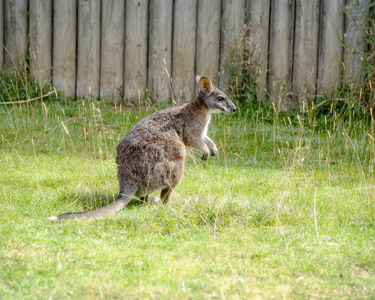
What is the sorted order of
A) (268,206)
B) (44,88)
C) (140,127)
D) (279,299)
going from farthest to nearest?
(44,88) → (140,127) → (268,206) → (279,299)

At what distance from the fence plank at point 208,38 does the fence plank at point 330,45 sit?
5.15ft

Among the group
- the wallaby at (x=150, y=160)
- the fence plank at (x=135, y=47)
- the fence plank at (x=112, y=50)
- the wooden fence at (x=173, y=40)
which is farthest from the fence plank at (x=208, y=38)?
the wallaby at (x=150, y=160)

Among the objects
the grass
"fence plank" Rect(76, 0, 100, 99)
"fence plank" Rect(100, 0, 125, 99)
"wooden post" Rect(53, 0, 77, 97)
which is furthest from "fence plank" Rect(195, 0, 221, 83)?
the grass

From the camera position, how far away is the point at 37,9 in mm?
9289

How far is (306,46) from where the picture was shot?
9.22 m

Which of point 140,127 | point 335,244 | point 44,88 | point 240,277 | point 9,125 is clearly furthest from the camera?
point 44,88

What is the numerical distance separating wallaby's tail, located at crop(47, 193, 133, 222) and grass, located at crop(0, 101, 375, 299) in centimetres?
6

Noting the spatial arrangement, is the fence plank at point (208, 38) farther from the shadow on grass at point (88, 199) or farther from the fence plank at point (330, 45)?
the shadow on grass at point (88, 199)

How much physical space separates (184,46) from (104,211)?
4670 millimetres

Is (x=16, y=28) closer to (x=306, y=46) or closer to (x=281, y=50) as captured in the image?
(x=281, y=50)

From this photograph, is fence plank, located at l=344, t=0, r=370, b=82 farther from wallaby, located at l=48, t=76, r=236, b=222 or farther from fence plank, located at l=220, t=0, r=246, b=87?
wallaby, located at l=48, t=76, r=236, b=222

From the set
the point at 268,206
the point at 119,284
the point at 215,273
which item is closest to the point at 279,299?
the point at 215,273

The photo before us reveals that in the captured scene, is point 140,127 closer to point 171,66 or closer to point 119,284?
point 119,284

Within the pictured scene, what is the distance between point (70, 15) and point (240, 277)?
249 inches
